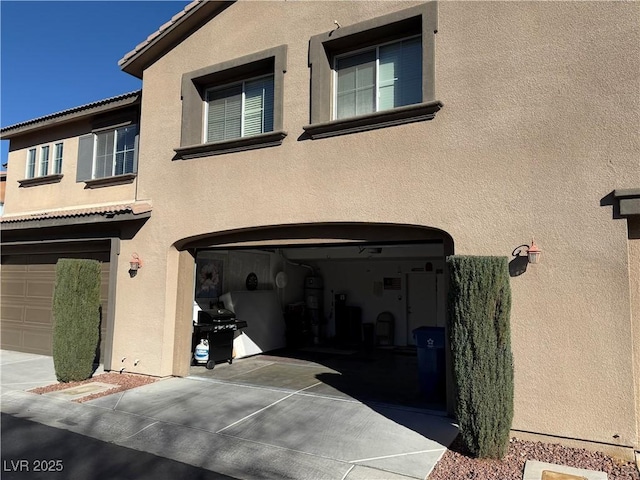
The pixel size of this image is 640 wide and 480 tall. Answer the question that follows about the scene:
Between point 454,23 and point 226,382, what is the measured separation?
7.31 m

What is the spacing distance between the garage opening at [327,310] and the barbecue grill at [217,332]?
78mm

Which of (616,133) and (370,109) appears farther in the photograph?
(370,109)

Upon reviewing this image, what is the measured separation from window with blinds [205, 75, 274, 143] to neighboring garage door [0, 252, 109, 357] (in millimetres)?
4711

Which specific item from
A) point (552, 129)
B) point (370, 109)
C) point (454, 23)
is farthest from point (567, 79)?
point (370, 109)

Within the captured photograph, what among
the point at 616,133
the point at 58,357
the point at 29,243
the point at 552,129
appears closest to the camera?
the point at 616,133

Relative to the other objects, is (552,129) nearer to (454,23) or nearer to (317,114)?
(454,23)

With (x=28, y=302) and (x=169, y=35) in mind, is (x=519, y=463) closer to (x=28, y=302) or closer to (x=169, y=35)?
(x=169, y=35)

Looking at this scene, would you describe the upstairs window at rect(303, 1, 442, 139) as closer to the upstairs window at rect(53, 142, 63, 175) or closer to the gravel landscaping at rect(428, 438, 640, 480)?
the gravel landscaping at rect(428, 438, 640, 480)

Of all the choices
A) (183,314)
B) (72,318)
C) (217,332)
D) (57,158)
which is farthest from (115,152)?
(217,332)

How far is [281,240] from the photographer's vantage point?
25.6 ft

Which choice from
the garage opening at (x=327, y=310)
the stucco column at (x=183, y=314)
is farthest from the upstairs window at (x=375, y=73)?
the stucco column at (x=183, y=314)

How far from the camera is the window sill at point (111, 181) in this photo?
9.80m

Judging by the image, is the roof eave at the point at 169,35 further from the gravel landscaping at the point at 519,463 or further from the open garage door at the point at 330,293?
the gravel landscaping at the point at 519,463

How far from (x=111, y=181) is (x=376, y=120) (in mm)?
6670
